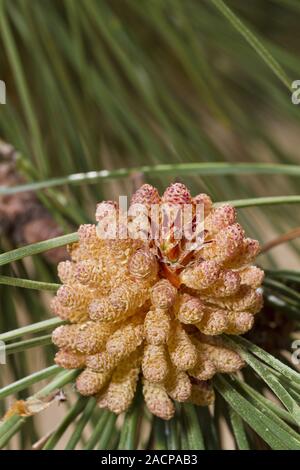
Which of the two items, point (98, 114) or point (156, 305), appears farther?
point (98, 114)

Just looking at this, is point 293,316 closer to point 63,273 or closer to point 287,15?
point 63,273

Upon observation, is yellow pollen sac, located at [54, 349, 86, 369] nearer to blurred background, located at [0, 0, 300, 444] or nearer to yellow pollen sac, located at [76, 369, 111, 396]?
yellow pollen sac, located at [76, 369, 111, 396]

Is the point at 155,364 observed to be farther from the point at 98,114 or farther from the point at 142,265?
the point at 98,114

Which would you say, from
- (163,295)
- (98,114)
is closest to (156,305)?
(163,295)

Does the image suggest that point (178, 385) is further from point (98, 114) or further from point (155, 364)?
point (98, 114)

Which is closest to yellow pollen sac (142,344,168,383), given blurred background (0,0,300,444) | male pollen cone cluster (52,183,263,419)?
male pollen cone cluster (52,183,263,419)

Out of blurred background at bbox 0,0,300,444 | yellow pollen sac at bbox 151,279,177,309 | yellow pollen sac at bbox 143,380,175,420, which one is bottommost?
yellow pollen sac at bbox 143,380,175,420

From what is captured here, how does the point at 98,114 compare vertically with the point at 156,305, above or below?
Result: above

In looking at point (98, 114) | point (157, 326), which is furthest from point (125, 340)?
point (98, 114)
